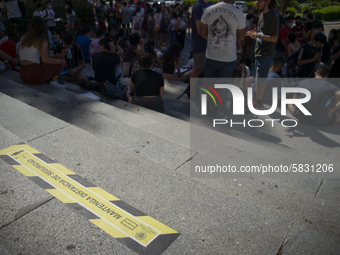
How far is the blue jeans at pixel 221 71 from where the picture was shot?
16.9 feet

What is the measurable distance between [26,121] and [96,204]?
6.30 feet

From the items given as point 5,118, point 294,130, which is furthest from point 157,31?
point 5,118

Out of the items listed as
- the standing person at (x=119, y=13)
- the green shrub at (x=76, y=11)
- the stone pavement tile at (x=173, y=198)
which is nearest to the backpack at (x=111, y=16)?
the standing person at (x=119, y=13)

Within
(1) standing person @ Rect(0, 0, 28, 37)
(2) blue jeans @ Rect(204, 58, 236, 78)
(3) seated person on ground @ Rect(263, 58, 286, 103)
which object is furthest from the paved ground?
(1) standing person @ Rect(0, 0, 28, 37)

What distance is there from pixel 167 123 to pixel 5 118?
2261mm

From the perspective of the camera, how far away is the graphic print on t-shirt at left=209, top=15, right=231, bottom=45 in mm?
4867

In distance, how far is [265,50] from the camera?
5840mm

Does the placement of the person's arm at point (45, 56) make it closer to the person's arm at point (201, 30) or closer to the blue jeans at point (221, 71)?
the person's arm at point (201, 30)

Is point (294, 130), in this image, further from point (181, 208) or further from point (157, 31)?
point (157, 31)

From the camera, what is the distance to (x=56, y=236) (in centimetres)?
211

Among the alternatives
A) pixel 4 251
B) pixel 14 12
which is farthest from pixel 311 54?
pixel 14 12

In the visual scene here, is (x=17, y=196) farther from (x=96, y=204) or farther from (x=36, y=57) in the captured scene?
(x=36, y=57)

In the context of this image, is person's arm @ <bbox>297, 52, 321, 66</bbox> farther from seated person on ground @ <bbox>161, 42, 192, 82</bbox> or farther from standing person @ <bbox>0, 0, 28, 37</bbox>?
standing person @ <bbox>0, 0, 28, 37</bbox>

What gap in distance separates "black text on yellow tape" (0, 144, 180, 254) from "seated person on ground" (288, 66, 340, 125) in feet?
14.6
